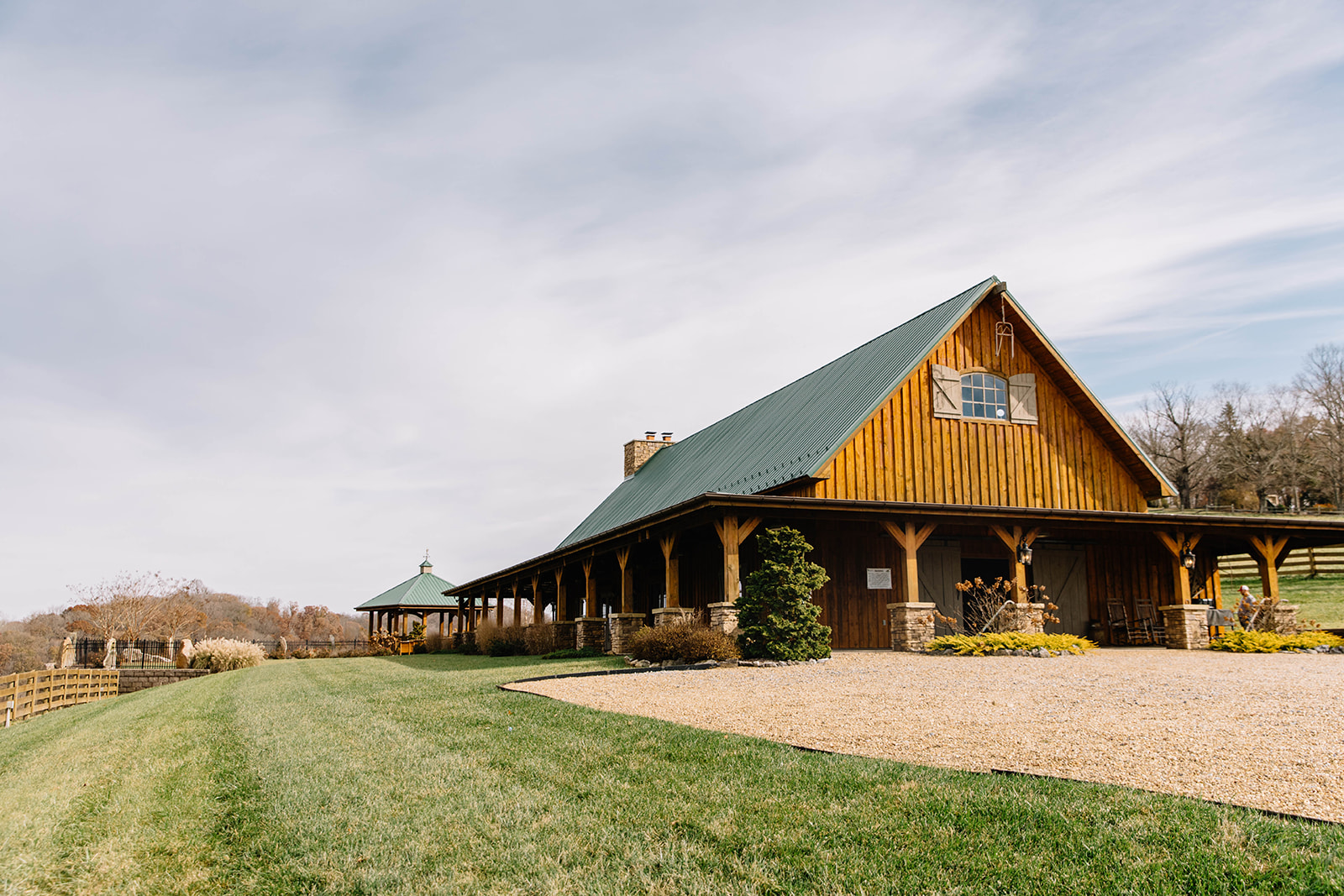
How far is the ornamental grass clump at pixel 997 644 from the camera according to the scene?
1550 centimetres

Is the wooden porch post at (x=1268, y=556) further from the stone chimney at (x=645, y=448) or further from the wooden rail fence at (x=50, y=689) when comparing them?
the wooden rail fence at (x=50, y=689)

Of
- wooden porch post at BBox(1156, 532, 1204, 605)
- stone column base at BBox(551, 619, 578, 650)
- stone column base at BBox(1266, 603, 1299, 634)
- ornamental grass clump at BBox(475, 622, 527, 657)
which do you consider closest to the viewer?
stone column base at BBox(1266, 603, 1299, 634)

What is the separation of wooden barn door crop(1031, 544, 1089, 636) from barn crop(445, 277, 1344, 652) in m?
0.04

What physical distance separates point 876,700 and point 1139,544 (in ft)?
50.8

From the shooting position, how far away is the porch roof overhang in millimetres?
15898

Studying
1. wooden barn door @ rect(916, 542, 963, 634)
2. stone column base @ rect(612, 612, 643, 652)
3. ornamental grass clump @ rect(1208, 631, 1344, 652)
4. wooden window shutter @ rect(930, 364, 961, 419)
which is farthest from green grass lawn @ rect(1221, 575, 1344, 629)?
stone column base @ rect(612, 612, 643, 652)

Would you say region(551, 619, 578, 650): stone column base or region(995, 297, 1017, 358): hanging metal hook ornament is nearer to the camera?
region(995, 297, 1017, 358): hanging metal hook ornament

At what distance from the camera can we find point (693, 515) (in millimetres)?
16562

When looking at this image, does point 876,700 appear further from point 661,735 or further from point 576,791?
point 576,791

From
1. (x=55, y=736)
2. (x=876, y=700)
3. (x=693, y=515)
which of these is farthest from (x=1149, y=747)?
(x=55, y=736)

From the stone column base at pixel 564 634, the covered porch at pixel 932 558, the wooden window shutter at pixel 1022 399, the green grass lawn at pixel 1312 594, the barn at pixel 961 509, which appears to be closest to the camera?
the covered porch at pixel 932 558

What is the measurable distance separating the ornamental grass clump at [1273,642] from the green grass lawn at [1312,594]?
6330 millimetres

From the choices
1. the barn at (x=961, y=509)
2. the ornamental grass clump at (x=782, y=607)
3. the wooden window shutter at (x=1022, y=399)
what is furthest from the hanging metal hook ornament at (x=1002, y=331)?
the ornamental grass clump at (x=782, y=607)

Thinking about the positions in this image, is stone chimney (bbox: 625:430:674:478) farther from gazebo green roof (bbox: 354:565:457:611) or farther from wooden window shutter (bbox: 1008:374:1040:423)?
wooden window shutter (bbox: 1008:374:1040:423)
